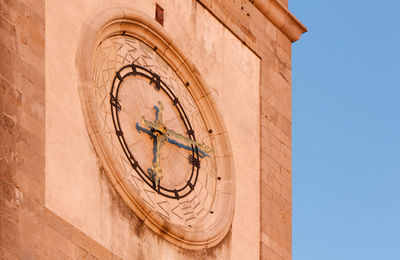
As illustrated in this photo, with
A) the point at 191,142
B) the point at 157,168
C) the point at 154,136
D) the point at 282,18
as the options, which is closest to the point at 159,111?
the point at 154,136

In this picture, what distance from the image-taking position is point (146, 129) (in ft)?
54.4

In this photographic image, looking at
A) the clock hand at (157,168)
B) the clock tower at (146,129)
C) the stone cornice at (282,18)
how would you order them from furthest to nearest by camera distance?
the stone cornice at (282,18), the clock hand at (157,168), the clock tower at (146,129)

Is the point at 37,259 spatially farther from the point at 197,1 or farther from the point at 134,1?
the point at 197,1

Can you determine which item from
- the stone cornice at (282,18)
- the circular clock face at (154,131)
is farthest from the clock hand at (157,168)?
the stone cornice at (282,18)

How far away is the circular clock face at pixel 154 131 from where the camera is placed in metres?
16.1

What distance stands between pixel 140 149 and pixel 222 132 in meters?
1.73

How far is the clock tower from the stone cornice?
0.06ft

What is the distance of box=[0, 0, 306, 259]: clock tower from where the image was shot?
14.4 metres

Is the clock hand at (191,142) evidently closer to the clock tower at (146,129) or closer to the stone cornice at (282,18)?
the clock tower at (146,129)

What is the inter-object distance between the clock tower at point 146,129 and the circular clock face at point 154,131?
0.02m

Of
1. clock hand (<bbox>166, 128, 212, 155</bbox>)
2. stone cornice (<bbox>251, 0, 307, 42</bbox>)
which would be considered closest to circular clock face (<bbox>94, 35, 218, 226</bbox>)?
clock hand (<bbox>166, 128, 212, 155</bbox>)

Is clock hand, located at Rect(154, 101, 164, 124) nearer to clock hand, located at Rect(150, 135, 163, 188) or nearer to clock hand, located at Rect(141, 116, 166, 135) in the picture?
clock hand, located at Rect(141, 116, 166, 135)

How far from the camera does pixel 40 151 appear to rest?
47.6ft

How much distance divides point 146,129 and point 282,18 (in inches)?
160
